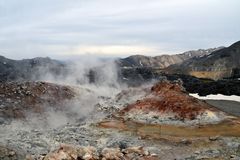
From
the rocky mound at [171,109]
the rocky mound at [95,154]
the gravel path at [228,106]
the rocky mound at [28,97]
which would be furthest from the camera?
the gravel path at [228,106]

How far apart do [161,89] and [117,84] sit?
29661 millimetres

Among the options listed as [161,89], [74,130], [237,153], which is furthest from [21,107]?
[237,153]

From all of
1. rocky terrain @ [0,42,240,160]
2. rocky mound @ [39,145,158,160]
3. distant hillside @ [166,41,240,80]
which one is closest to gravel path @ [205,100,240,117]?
rocky terrain @ [0,42,240,160]

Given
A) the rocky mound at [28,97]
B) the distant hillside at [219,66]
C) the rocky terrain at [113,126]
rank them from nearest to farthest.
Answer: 1. the rocky terrain at [113,126]
2. the rocky mound at [28,97]
3. the distant hillside at [219,66]

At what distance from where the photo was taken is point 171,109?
149 feet

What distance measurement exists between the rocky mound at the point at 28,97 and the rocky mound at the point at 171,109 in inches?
402

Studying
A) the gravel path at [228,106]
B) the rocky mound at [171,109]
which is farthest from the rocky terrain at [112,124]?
the gravel path at [228,106]

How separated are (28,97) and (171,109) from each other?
17475mm

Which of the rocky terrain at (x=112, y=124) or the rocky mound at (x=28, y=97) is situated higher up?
the rocky mound at (x=28, y=97)

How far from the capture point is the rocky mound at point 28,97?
47906mm

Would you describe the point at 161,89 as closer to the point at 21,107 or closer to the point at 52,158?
the point at 21,107

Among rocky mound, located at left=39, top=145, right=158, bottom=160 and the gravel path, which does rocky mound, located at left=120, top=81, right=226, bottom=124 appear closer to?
the gravel path

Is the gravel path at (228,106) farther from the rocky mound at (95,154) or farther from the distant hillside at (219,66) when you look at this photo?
the distant hillside at (219,66)

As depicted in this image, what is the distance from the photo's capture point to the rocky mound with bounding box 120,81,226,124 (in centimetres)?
4312
